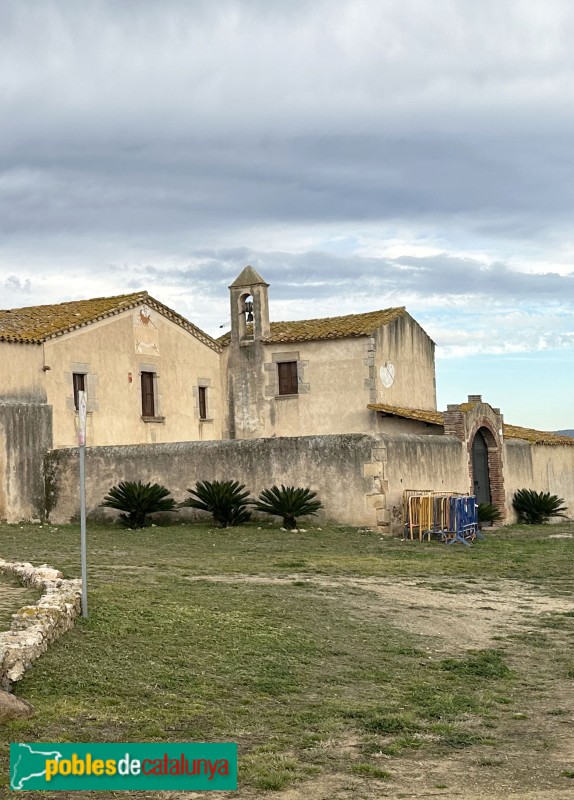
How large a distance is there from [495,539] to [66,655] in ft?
58.6

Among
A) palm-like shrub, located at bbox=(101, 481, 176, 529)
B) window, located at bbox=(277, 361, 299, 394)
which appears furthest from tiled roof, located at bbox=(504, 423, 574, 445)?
palm-like shrub, located at bbox=(101, 481, 176, 529)

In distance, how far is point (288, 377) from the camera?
3794 centimetres

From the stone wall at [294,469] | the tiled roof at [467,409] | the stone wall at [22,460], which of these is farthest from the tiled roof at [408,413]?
the stone wall at [22,460]

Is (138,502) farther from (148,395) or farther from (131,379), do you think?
(148,395)

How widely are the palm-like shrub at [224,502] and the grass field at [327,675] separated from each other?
6.87 metres

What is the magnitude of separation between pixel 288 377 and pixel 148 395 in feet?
18.0

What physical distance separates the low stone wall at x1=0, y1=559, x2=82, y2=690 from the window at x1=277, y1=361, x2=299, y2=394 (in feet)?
79.5

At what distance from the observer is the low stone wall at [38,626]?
9305mm

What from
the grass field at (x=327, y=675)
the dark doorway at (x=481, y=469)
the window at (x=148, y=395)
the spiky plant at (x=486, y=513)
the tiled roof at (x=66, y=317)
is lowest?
the grass field at (x=327, y=675)

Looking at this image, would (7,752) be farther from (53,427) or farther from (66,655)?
(53,427)

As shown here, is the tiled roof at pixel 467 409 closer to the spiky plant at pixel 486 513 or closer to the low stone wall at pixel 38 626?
the spiky plant at pixel 486 513

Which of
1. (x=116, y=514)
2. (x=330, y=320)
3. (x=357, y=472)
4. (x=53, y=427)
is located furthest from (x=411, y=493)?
(x=330, y=320)

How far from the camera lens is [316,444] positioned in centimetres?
2609

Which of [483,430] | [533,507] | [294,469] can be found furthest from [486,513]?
[294,469]
